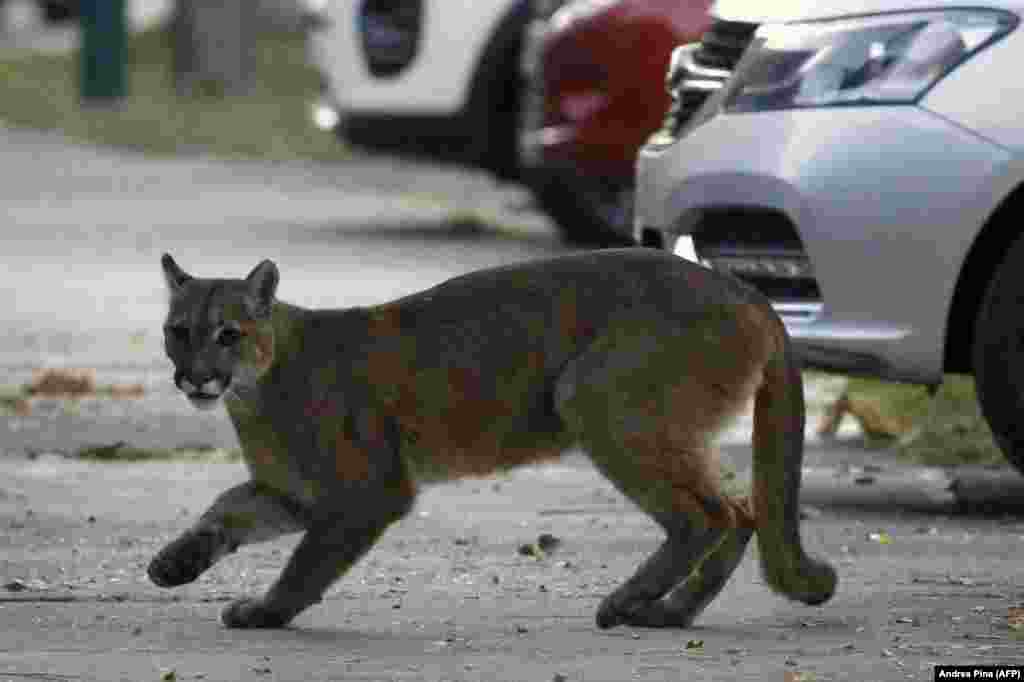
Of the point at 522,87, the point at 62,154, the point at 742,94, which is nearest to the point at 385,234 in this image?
the point at 522,87

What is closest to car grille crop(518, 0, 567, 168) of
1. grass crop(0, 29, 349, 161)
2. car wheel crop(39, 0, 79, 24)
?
grass crop(0, 29, 349, 161)

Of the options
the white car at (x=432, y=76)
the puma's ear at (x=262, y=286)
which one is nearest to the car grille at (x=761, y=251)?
the puma's ear at (x=262, y=286)

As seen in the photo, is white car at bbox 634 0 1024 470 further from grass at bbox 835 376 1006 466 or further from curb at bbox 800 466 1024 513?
grass at bbox 835 376 1006 466

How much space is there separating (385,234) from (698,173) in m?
8.08

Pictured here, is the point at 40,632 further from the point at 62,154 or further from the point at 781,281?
the point at 62,154

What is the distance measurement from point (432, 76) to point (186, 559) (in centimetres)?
958

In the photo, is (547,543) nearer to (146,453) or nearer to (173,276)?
(173,276)

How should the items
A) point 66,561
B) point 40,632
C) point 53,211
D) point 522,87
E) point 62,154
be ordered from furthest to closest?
1. point 62,154
2. point 53,211
3. point 522,87
4. point 66,561
5. point 40,632

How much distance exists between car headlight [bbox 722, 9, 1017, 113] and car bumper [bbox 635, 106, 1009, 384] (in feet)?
0.27

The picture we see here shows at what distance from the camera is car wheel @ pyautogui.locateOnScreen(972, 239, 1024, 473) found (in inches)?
305

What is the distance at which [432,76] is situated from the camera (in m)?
15.7

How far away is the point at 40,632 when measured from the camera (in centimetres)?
623

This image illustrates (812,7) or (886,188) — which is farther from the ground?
(812,7)

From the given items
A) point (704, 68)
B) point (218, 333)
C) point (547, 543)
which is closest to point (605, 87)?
point (704, 68)
